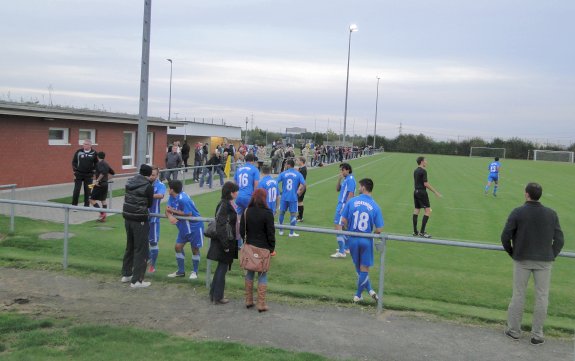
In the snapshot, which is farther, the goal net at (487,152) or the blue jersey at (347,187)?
the goal net at (487,152)

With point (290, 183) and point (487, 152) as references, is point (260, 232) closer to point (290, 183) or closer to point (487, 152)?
point (290, 183)

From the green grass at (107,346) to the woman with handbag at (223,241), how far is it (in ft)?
4.25

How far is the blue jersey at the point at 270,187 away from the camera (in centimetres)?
1060

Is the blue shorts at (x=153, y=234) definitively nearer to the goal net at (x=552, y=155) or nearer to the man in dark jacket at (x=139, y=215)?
the man in dark jacket at (x=139, y=215)

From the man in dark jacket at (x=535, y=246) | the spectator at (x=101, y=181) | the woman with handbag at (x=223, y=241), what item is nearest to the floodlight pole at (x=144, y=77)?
the woman with handbag at (x=223, y=241)

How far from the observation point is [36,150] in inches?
720

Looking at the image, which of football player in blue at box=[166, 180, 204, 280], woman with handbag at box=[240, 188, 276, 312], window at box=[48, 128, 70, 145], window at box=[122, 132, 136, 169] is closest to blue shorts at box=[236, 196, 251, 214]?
football player in blue at box=[166, 180, 204, 280]

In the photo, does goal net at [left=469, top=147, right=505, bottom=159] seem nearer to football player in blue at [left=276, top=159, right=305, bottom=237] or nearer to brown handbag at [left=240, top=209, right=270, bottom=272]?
football player in blue at [left=276, top=159, right=305, bottom=237]

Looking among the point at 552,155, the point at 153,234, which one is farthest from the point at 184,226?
the point at 552,155

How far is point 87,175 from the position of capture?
13.6 meters

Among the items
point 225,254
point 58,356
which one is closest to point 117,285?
point 225,254

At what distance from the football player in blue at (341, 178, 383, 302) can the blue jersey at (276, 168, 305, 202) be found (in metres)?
4.14

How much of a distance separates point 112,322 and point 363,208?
3.73m

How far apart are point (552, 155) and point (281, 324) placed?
81770mm
